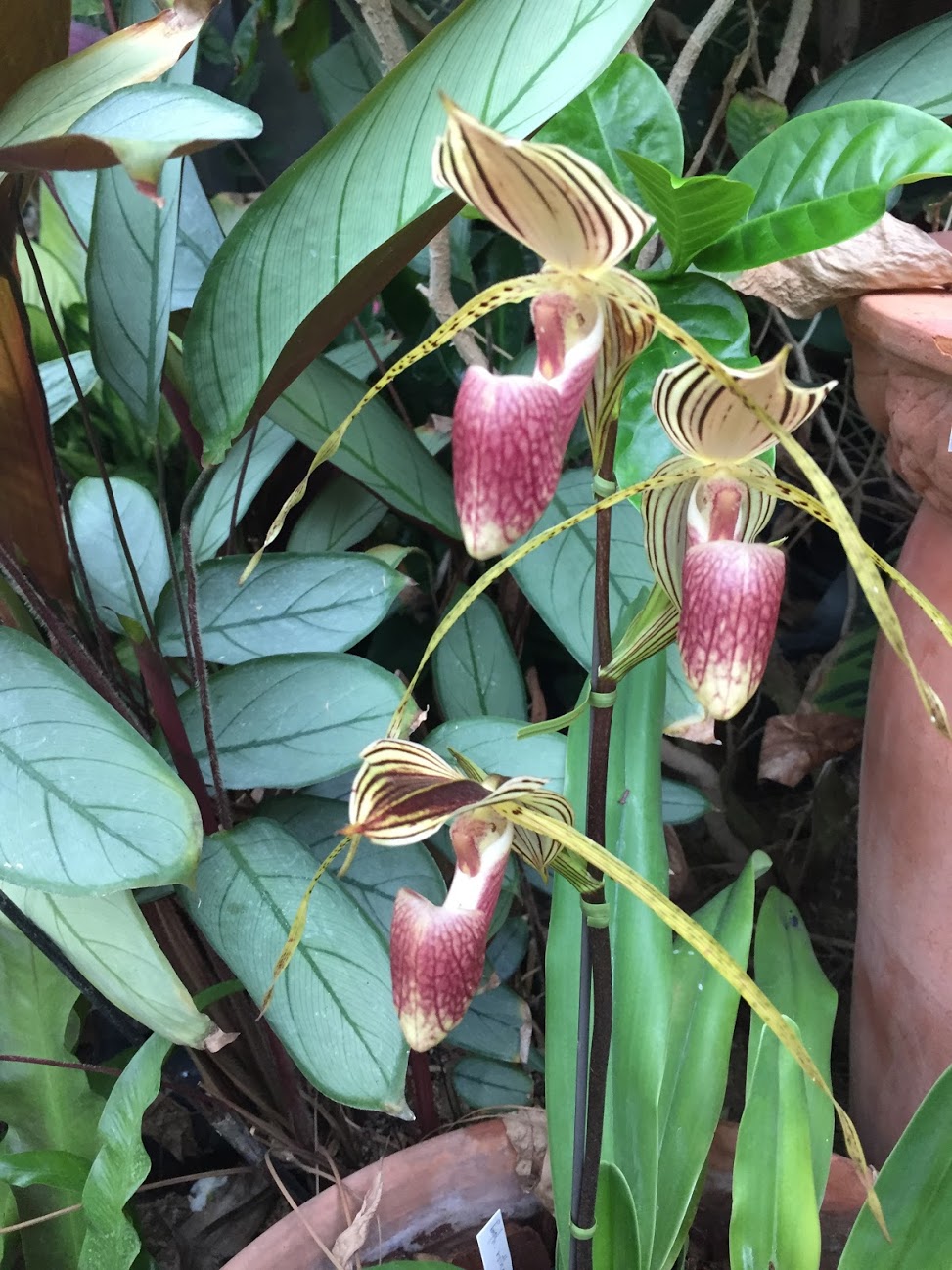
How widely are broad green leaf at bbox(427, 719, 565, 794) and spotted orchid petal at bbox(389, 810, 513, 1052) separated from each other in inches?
11.8

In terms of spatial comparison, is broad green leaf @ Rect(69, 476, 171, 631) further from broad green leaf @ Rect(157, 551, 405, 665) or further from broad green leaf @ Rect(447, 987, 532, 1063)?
broad green leaf @ Rect(447, 987, 532, 1063)

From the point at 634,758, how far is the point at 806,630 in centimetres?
73

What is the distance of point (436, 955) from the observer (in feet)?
1.23

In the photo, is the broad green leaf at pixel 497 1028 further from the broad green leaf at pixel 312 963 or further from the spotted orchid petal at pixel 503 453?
the spotted orchid petal at pixel 503 453

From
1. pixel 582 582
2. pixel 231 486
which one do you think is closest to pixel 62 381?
pixel 231 486

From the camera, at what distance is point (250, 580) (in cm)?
75

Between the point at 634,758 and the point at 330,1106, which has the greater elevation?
the point at 634,758

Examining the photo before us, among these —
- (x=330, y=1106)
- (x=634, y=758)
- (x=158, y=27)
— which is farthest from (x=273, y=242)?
(x=330, y=1106)

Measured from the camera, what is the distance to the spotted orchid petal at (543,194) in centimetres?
28

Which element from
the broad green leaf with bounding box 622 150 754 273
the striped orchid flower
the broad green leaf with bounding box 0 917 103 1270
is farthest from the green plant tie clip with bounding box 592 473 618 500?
the broad green leaf with bounding box 0 917 103 1270

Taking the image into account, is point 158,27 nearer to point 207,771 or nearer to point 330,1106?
point 207,771

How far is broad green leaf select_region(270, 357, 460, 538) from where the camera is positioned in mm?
722

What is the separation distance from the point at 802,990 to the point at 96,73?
31.6 inches

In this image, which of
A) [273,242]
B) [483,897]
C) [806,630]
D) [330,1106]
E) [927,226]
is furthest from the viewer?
[806,630]
